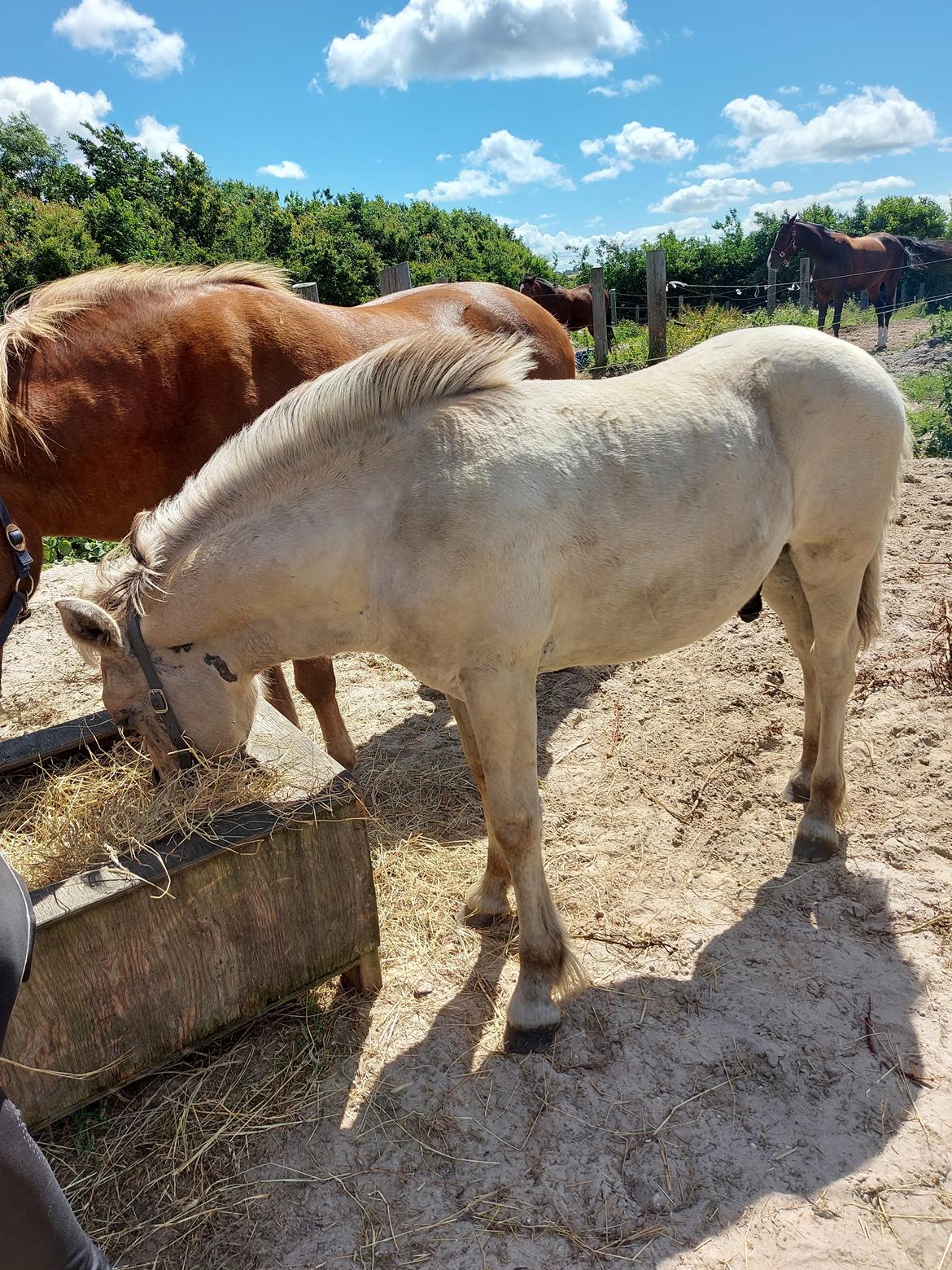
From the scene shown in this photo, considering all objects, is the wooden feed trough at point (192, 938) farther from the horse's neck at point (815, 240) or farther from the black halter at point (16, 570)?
the horse's neck at point (815, 240)

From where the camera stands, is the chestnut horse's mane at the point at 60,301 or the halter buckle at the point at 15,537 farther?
the chestnut horse's mane at the point at 60,301

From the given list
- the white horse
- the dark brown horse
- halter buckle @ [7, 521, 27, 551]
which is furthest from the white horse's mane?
the dark brown horse

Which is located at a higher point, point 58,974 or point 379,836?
point 58,974

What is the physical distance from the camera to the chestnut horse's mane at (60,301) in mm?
2664

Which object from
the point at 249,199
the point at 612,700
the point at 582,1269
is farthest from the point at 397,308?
the point at 249,199

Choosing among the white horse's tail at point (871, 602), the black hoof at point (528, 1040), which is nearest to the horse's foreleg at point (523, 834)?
the black hoof at point (528, 1040)

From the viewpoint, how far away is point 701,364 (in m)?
2.68

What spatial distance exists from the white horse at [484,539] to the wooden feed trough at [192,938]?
36 centimetres

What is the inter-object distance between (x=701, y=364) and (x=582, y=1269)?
2707mm

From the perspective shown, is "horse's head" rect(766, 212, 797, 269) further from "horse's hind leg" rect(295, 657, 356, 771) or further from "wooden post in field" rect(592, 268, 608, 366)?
"horse's hind leg" rect(295, 657, 356, 771)

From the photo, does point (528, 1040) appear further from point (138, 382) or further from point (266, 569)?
point (138, 382)

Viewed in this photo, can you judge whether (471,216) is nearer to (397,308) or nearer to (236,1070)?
(397,308)

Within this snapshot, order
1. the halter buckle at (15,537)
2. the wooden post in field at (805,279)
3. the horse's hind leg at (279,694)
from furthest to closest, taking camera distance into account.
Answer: the wooden post in field at (805,279) < the horse's hind leg at (279,694) < the halter buckle at (15,537)

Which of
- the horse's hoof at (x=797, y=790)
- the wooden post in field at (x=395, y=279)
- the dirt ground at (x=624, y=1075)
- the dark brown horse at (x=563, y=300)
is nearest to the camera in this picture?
the dirt ground at (x=624, y=1075)
